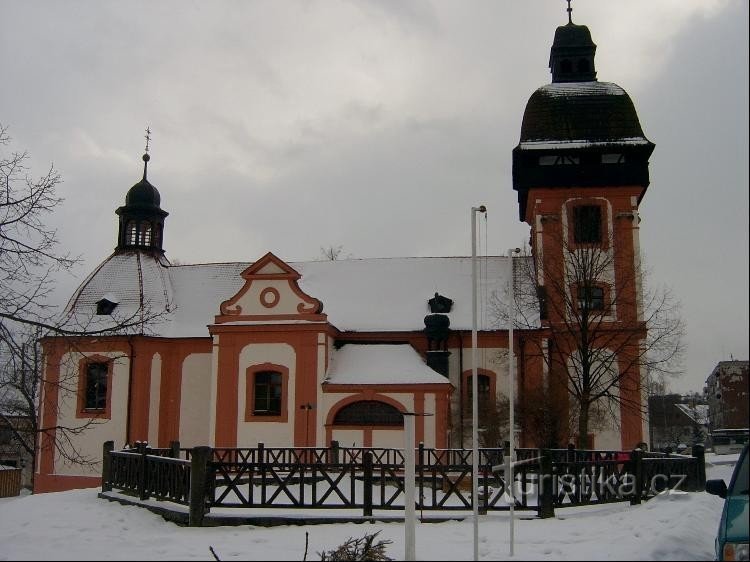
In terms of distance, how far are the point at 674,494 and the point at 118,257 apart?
24501mm

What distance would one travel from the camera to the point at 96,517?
13.2m

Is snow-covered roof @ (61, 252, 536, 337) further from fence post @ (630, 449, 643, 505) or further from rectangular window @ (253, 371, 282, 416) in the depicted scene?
fence post @ (630, 449, 643, 505)

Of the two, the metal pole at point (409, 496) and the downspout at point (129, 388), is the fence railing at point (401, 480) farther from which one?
the downspout at point (129, 388)

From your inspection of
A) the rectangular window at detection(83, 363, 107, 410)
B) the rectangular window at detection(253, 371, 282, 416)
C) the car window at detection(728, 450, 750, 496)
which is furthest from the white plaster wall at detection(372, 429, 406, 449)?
the car window at detection(728, 450, 750, 496)

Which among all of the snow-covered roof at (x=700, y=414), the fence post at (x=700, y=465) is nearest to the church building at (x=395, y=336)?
the snow-covered roof at (x=700, y=414)

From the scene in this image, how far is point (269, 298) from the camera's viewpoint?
2697 centimetres

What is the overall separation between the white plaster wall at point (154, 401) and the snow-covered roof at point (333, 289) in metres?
1.25

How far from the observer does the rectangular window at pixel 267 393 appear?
87.1 feet

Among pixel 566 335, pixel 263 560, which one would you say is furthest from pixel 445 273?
pixel 263 560

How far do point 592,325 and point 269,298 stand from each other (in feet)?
38.0

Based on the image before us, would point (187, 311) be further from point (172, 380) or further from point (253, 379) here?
point (253, 379)

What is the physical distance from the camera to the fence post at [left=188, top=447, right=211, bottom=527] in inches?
516

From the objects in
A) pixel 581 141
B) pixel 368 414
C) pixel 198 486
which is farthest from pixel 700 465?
pixel 581 141

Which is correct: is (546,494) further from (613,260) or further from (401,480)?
(613,260)
